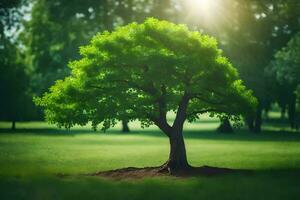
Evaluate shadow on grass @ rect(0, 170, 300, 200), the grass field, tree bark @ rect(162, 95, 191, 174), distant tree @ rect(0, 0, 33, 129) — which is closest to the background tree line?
distant tree @ rect(0, 0, 33, 129)

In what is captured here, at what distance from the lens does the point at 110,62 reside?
2672 cm

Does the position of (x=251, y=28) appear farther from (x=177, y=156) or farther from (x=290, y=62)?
(x=177, y=156)

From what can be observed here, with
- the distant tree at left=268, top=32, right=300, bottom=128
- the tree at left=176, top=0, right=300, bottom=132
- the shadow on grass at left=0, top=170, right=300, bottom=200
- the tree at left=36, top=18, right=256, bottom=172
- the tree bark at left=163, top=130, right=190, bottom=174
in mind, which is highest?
the tree at left=176, top=0, right=300, bottom=132

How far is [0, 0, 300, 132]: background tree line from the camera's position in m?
62.8

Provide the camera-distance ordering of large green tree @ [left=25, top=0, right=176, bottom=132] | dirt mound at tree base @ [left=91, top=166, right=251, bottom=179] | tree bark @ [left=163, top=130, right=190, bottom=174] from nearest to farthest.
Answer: dirt mound at tree base @ [left=91, top=166, right=251, bottom=179] → tree bark @ [left=163, top=130, right=190, bottom=174] → large green tree @ [left=25, top=0, right=176, bottom=132]

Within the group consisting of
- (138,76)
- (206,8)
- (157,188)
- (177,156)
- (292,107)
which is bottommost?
(157,188)

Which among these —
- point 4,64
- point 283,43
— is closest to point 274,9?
point 283,43

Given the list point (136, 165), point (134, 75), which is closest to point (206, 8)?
point (136, 165)

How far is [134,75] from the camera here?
90.1 ft

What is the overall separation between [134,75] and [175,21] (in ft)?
133

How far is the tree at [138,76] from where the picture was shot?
26188 millimetres

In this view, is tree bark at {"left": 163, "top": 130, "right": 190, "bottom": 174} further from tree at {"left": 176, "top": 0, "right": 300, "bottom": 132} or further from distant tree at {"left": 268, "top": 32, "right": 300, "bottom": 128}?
tree at {"left": 176, "top": 0, "right": 300, "bottom": 132}

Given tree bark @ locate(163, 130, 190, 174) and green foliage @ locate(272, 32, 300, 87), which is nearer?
tree bark @ locate(163, 130, 190, 174)

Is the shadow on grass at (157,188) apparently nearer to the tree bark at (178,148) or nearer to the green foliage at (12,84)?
the tree bark at (178,148)
